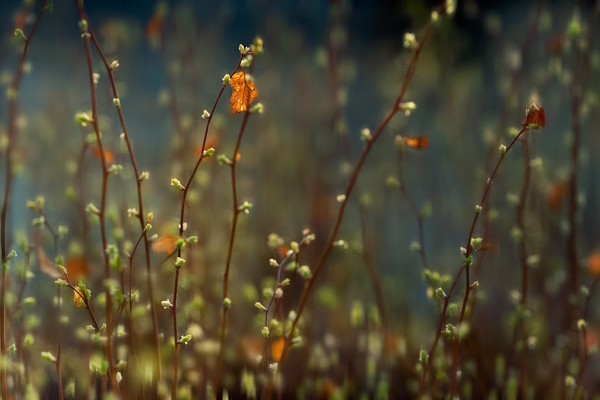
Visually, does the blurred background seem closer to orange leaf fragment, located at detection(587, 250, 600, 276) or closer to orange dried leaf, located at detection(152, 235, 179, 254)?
orange leaf fragment, located at detection(587, 250, 600, 276)

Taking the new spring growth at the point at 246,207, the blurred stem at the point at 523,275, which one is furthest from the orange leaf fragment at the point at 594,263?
the new spring growth at the point at 246,207

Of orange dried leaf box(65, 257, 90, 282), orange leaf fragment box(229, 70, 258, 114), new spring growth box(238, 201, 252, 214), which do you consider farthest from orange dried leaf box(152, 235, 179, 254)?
orange dried leaf box(65, 257, 90, 282)

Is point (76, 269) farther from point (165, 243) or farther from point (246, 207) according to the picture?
point (246, 207)

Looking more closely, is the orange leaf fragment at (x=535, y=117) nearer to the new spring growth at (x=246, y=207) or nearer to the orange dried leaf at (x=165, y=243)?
the new spring growth at (x=246, y=207)

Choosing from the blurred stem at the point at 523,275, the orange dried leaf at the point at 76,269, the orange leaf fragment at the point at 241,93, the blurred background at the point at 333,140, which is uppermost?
the blurred background at the point at 333,140

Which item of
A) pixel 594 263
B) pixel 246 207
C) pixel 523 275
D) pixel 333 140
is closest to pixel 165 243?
pixel 246 207

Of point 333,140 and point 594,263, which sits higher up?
point 333,140

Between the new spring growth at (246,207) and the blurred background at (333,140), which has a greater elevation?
the blurred background at (333,140)

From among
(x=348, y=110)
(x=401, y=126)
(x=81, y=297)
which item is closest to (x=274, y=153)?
(x=401, y=126)

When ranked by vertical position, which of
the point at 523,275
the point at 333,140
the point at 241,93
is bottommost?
the point at 523,275

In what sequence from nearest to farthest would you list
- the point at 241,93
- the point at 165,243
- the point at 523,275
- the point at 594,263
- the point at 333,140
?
the point at 241,93 → the point at 165,243 → the point at 523,275 → the point at 594,263 → the point at 333,140
